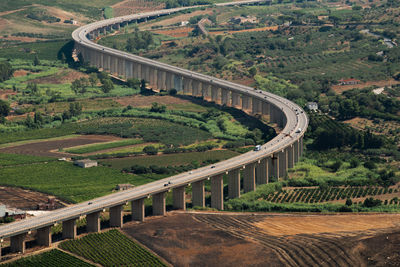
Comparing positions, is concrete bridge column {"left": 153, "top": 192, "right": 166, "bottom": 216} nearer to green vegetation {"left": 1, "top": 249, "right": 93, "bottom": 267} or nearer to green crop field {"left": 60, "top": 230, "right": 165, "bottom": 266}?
green crop field {"left": 60, "top": 230, "right": 165, "bottom": 266}

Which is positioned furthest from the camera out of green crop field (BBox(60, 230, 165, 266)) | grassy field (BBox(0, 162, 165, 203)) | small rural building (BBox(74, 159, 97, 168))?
small rural building (BBox(74, 159, 97, 168))

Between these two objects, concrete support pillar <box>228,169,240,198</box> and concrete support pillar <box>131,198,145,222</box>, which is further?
concrete support pillar <box>228,169,240,198</box>

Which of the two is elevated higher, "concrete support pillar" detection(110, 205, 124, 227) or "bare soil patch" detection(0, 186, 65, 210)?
"concrete support pillar" detection(110, 205, 124, 227)

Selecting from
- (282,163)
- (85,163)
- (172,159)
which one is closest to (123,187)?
(85,163)

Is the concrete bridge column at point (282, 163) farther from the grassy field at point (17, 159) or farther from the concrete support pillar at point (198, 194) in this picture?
the grassy field at point (17, 159)

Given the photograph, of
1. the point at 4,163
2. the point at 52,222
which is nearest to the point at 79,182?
the point at 4,163

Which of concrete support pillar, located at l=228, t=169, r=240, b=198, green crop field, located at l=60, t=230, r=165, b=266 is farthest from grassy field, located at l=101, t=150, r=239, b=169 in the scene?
green crop field, located at l=60, t=230, r=165, b=266

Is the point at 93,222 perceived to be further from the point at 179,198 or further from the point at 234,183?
the point at 234,183
